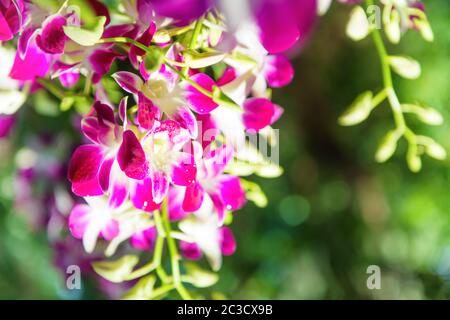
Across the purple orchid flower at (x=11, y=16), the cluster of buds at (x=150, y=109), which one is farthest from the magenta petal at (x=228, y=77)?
the purple orchid flower at (x=11, y=16)

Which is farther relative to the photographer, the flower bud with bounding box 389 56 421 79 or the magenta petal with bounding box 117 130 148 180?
the flower bud with bounding box 389 56 421 79

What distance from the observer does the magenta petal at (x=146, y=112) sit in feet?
0.93

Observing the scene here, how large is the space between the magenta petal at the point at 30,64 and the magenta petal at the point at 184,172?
0.29 ft

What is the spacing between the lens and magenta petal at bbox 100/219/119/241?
1.15ft

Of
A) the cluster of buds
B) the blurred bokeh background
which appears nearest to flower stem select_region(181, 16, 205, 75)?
the cluster of buds

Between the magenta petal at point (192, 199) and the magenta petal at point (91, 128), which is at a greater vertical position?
the magenta petal at point (91, 128)

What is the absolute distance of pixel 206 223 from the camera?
0.36 m

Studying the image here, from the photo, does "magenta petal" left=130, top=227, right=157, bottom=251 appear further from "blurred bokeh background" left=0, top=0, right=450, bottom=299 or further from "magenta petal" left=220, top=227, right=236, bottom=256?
"blurred bokeh background" left=0, top=0, right=450, bottom=299

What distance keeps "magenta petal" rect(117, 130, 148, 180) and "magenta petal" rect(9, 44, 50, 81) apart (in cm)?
7

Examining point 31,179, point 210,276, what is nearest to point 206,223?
point 210,276

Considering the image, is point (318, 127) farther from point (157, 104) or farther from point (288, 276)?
point (157, 104)

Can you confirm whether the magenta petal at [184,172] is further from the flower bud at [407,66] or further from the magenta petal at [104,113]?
the flower bud at [407,66]

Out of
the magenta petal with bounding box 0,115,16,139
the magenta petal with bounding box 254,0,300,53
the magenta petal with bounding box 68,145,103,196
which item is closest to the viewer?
the magenta petal with bounding box 254,0,300,53

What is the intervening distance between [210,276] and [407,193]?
0.57m
